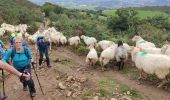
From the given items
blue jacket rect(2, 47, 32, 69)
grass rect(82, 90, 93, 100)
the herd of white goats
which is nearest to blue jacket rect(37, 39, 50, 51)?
the herd of white goats

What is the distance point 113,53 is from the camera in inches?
557

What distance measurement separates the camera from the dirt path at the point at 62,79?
11180 mm

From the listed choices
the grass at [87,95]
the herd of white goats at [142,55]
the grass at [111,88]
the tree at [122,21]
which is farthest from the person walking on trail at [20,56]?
the tree at [122,21]

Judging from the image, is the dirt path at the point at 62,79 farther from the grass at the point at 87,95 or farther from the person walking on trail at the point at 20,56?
the person walking on trail at the point at 20,56

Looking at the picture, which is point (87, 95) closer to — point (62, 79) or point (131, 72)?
point (62, 79)

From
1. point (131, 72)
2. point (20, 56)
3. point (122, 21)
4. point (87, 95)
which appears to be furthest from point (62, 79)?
point (122, 21)

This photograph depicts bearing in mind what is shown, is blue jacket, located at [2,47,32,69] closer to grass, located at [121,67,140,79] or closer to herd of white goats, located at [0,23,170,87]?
herd of white goats, located at [0,23,170,87]

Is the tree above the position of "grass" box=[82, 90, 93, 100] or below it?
above

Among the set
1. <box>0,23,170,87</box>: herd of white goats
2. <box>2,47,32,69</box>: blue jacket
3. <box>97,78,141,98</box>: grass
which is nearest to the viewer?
<box>2,47,32,69</box>: blue jacket

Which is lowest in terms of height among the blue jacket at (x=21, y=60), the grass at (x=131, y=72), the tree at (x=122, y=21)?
the grass at (x=131, y=72)

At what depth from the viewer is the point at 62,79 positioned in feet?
41.9

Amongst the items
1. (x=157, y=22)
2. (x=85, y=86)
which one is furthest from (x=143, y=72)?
(x=157, y=22)

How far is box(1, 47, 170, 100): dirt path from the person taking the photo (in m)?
11.2

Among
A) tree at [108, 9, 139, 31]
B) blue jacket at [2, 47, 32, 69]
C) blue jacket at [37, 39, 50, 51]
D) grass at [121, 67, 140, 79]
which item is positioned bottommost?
grass at [121, 67, 140, 79]
